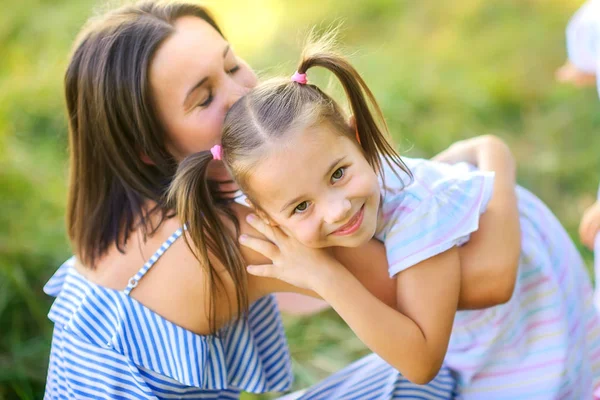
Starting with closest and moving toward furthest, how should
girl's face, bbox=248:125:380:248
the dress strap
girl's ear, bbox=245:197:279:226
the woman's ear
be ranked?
1. girl's face, bbox=248:125:380:248
2. girl's ear, bbox=245:197:279:226
3. the dress strap
4. the woman's ear

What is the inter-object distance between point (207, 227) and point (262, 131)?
0.25 meters

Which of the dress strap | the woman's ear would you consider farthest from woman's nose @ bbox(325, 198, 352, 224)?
the woman's ear

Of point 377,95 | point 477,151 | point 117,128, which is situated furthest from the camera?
point 377,95

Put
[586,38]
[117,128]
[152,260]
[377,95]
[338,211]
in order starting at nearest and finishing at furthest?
[338,211]
[152,260]
[117,128]
[586,38]
[377,95]

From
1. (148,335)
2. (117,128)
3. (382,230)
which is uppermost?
(117,128)

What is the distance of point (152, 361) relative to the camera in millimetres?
1466

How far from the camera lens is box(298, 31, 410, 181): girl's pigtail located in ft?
4.42

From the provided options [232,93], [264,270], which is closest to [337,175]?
[264,270]

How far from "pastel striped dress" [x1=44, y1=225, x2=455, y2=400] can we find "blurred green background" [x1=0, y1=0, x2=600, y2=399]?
598 mm

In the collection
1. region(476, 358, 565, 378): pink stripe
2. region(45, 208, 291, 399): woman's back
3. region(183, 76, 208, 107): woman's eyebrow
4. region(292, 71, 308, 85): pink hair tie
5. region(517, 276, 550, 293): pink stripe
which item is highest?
region(292, 71, 308, 85): pink hair tie

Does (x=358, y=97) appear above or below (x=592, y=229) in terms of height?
above

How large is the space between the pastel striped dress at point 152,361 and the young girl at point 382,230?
0.15 metres

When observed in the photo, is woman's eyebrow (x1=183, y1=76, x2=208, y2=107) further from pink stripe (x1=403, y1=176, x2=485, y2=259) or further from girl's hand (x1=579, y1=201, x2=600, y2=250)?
girl's hand (x1=579, y1=201, x2=600, y2=250)

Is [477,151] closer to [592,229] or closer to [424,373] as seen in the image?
[592,229]
